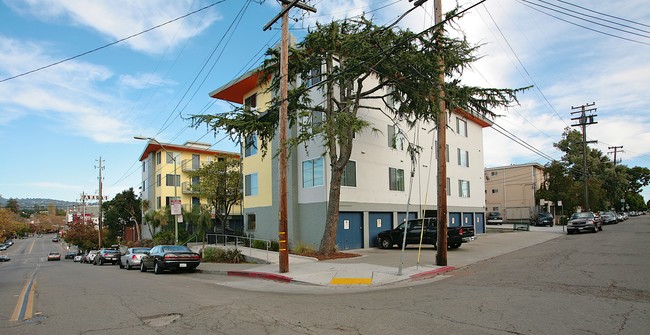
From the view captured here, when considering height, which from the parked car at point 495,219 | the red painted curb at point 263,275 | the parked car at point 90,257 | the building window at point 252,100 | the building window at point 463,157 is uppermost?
the building window at point 252,100

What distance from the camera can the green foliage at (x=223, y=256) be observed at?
72.9 feet

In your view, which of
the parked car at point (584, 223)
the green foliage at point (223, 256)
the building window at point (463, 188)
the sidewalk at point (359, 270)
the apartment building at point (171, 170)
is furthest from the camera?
the apartment building at point (171, 170)

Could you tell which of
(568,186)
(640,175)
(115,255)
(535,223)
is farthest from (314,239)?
(640,175)

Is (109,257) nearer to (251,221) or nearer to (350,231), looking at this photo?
(251,221)

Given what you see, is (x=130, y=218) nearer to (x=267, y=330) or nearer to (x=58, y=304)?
(x=58, y=304)

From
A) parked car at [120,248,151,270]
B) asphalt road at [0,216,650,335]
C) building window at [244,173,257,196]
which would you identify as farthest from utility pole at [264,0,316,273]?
building window at [244,173,257,196]

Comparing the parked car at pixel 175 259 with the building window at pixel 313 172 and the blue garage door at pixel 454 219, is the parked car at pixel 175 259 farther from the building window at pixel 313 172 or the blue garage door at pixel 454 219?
the blue garage door at pixel 454 219

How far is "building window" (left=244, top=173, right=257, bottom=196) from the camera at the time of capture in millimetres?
29531

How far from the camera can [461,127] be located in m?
39.0

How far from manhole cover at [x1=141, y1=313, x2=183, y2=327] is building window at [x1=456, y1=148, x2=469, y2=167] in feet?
108

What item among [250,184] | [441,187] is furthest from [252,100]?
[441,187]

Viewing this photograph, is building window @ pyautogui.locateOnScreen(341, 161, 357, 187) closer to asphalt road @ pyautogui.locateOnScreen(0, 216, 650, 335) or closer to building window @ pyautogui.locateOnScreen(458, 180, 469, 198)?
asphalt road @ pyautogui.locateOnScreen(0, 216, 650, 335)

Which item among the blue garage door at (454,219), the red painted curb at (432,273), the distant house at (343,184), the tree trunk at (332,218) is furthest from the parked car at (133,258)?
the blue garage door at (454,219)

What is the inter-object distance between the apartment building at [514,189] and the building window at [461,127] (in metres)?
30.7
